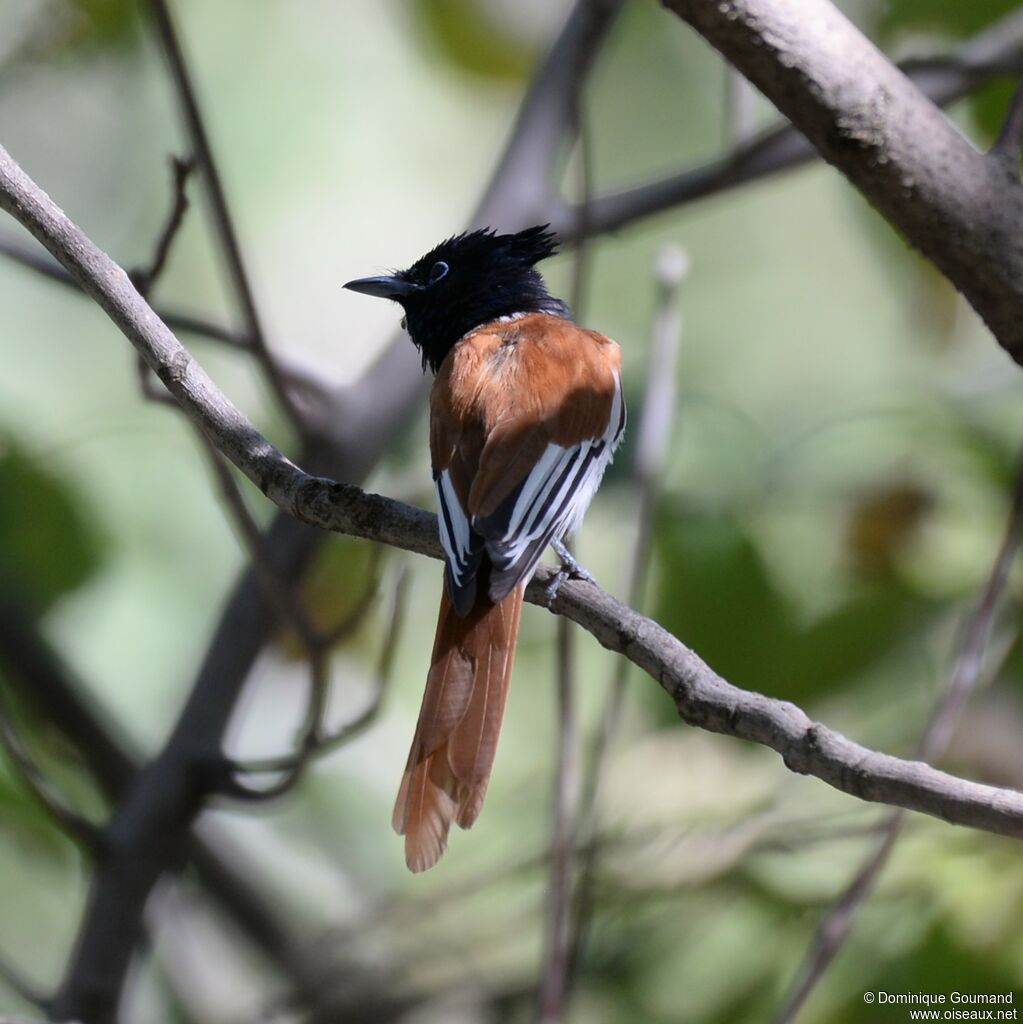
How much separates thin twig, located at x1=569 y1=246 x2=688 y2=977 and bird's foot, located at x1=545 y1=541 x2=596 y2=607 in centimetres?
26

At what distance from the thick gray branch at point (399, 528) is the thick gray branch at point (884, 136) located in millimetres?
749

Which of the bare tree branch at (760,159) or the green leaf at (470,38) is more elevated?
the green leaf at (470,38)

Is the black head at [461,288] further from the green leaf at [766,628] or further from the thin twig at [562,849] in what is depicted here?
the thin twig at [562,849]

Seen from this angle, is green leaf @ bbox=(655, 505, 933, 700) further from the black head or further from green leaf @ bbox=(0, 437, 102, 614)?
green leaf @ bbox=(0, 437, 102, 614)

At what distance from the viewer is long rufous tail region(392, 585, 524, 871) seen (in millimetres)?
1841

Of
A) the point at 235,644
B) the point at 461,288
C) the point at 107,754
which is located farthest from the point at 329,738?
the point at 461,288

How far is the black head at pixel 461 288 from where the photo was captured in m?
2.96

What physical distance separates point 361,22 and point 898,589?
2.84 metres

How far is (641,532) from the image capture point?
8.30 ft

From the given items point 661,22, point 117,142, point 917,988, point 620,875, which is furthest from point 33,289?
point 917,988

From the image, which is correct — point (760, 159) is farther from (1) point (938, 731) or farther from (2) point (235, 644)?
(2) point (235, 644)

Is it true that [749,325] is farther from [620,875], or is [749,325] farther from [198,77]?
[620,875]

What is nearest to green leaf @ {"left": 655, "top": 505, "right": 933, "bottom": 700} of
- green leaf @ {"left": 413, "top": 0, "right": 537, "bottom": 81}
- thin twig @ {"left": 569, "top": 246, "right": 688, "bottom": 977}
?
thin twig @ {"left": 569, "top": 246, "right": 688, "bottom": 977}

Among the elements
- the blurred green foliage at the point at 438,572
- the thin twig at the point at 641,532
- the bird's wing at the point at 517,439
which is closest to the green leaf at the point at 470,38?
the blurred green foliage at the point at 438,572
